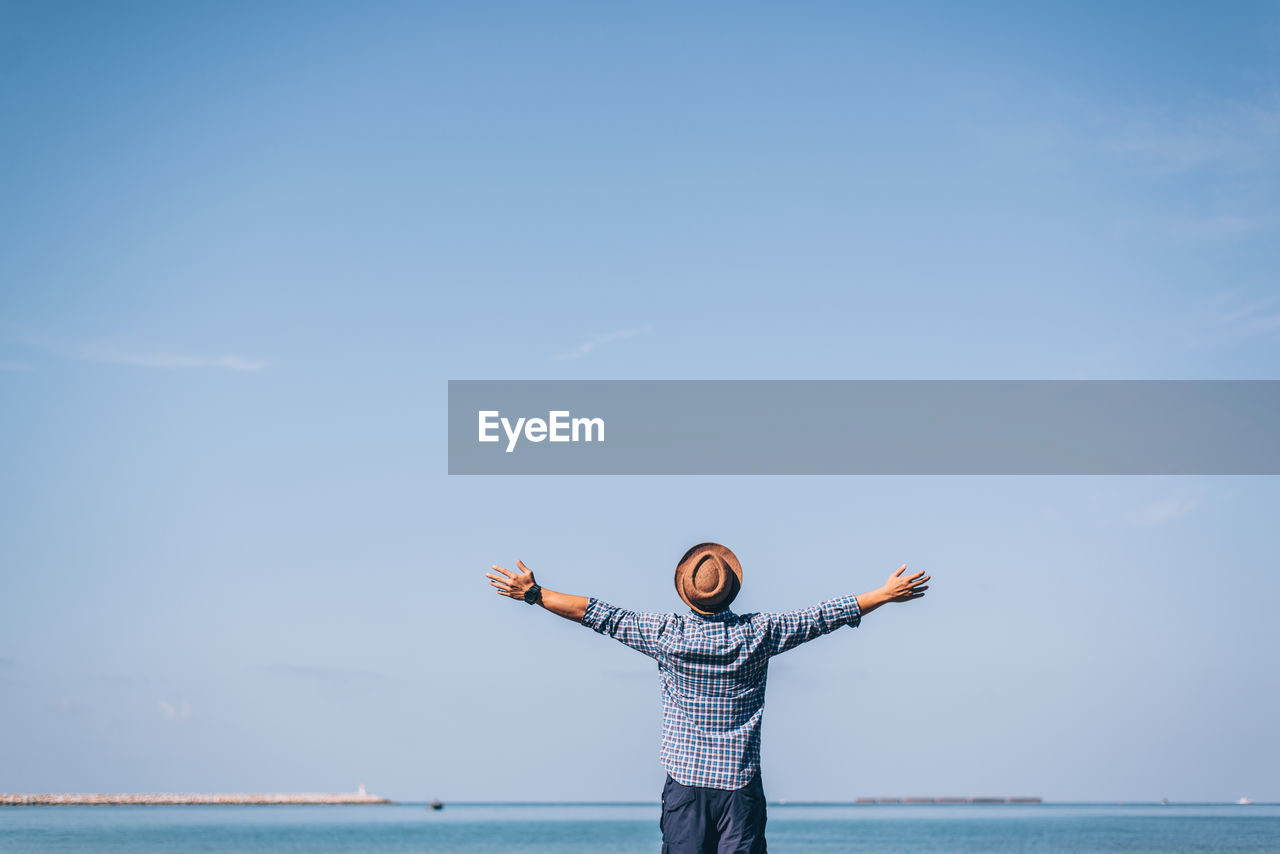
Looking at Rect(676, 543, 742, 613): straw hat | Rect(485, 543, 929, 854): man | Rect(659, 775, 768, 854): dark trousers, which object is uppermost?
Rect(676, 543, 742, 613): straw hat

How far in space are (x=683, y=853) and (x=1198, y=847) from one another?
197 feet

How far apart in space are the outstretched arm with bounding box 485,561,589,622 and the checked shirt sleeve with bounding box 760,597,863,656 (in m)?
0.70

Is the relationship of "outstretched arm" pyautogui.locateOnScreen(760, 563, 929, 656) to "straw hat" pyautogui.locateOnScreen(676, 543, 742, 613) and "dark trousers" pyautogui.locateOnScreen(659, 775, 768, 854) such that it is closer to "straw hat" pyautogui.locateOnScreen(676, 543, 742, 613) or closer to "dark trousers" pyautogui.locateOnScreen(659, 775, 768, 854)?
"straw hat" pyautogui.locateOnScreen(676, 543, 742, 613)

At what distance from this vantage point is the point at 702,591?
4270mm

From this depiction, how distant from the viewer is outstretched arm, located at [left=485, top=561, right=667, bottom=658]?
434 centimetres

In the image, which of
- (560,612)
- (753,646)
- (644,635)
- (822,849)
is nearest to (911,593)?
(753,646)

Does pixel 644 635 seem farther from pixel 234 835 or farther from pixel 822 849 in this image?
pixel 234 835

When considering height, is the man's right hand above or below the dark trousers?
above

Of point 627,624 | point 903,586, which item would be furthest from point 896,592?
point 627,624

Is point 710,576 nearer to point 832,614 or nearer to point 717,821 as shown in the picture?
point 832,614

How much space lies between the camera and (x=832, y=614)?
428 centimetres

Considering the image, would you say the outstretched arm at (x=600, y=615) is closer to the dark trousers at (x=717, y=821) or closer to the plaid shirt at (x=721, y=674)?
the plaid shirt at (x=721, y=674)

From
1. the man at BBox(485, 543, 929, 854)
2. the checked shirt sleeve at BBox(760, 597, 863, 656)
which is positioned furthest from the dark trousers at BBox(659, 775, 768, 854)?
the checked shirt sleeve at BBox(760, 597, 863, 656)

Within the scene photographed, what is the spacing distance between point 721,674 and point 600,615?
1.66ft
